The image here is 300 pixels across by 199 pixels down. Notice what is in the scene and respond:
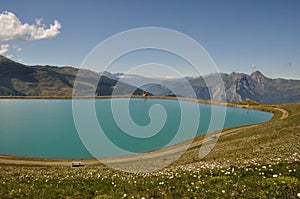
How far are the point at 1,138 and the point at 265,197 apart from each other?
12543 centimetres

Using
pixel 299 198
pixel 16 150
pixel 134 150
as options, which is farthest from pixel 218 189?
pixel 16 150

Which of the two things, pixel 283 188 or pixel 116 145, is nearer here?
pixel 283 188

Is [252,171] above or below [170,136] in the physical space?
above

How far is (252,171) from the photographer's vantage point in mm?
16375

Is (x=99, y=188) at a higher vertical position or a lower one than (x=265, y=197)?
lower

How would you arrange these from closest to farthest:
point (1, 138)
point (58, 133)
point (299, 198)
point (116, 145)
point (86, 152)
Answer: point (299, 198), point (86, 152), point (116, 145), point (1, 138), point (58, 133)

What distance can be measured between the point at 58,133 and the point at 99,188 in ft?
383

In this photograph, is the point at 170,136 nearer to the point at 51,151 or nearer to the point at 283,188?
the point at 51,151

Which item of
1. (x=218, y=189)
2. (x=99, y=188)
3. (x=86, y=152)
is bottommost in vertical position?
(x=86, y=152)

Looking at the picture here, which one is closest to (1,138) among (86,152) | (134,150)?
(86,152)

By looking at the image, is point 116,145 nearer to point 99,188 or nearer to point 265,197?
point 99,188

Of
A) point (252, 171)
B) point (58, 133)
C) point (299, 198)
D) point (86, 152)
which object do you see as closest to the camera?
point (299, 198)

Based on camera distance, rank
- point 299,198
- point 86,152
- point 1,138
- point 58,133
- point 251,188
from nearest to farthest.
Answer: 1. point 299,198
2. point 251,188
3. point 86,152
4. point 1,138
5. point 58,133

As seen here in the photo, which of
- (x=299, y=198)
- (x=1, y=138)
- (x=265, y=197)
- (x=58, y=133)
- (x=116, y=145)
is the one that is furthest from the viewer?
(x=58, y=133)
